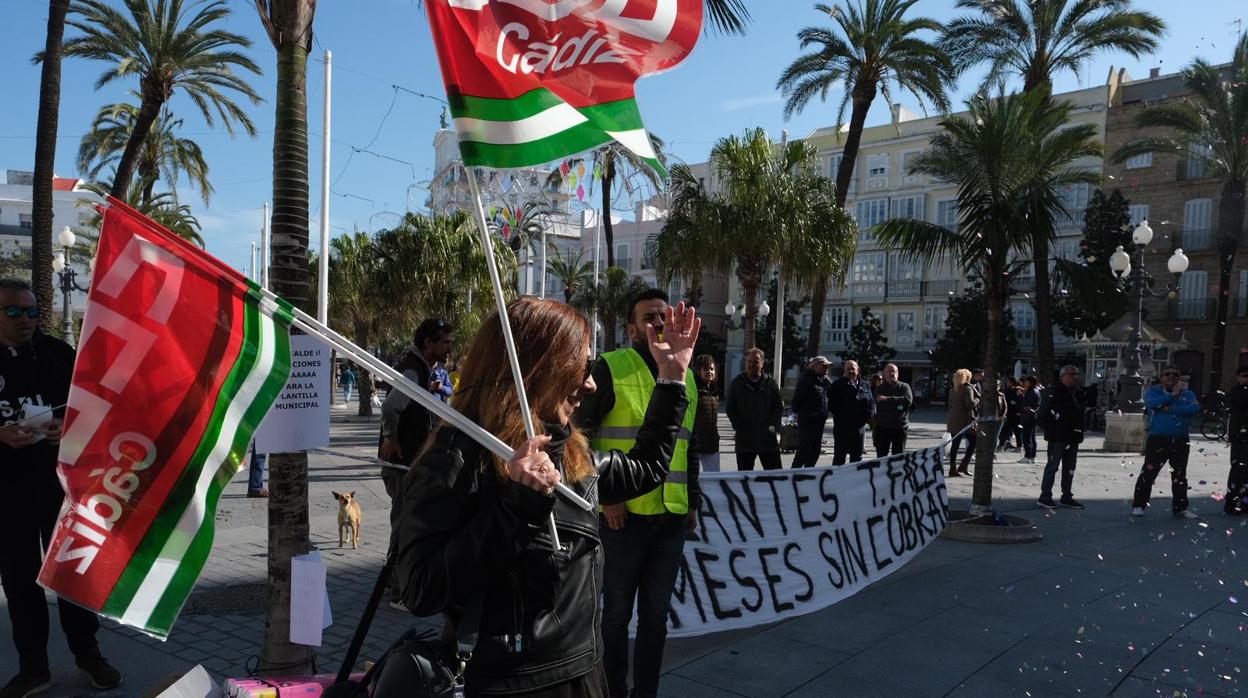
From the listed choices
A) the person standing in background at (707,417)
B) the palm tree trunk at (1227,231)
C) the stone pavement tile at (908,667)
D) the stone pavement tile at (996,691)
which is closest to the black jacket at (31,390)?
the stone pavement tile at (908,667)

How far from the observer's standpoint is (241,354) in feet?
6.98

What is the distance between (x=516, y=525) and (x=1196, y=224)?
52.4m

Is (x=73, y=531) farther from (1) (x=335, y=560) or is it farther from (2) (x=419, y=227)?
(2) (x=419, y=227)

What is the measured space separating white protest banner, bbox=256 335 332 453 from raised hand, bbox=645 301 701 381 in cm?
180

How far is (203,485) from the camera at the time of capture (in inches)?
82.5

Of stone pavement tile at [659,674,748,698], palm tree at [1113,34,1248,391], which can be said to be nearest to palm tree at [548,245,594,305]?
palm tree at [1113,34,1248,391]

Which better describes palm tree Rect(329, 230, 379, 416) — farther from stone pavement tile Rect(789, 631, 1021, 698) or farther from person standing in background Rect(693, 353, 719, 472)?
stone pavement tile Rect(789, 631, 1021, 698)

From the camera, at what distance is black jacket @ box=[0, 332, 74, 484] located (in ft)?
13.3

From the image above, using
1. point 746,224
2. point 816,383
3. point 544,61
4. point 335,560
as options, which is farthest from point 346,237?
point 544,61

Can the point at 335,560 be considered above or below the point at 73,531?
below

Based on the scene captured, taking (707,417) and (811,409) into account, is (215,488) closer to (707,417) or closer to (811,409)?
(707,417)

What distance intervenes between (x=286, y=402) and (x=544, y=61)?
2294 millimetres

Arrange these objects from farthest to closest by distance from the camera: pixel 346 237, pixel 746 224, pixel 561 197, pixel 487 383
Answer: pixel 561 197, pixel 346 237, pixel 746 224, pixel 487 383

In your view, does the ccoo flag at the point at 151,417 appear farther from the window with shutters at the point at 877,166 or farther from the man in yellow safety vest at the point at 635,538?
the window with shutters at the point at 877,166
